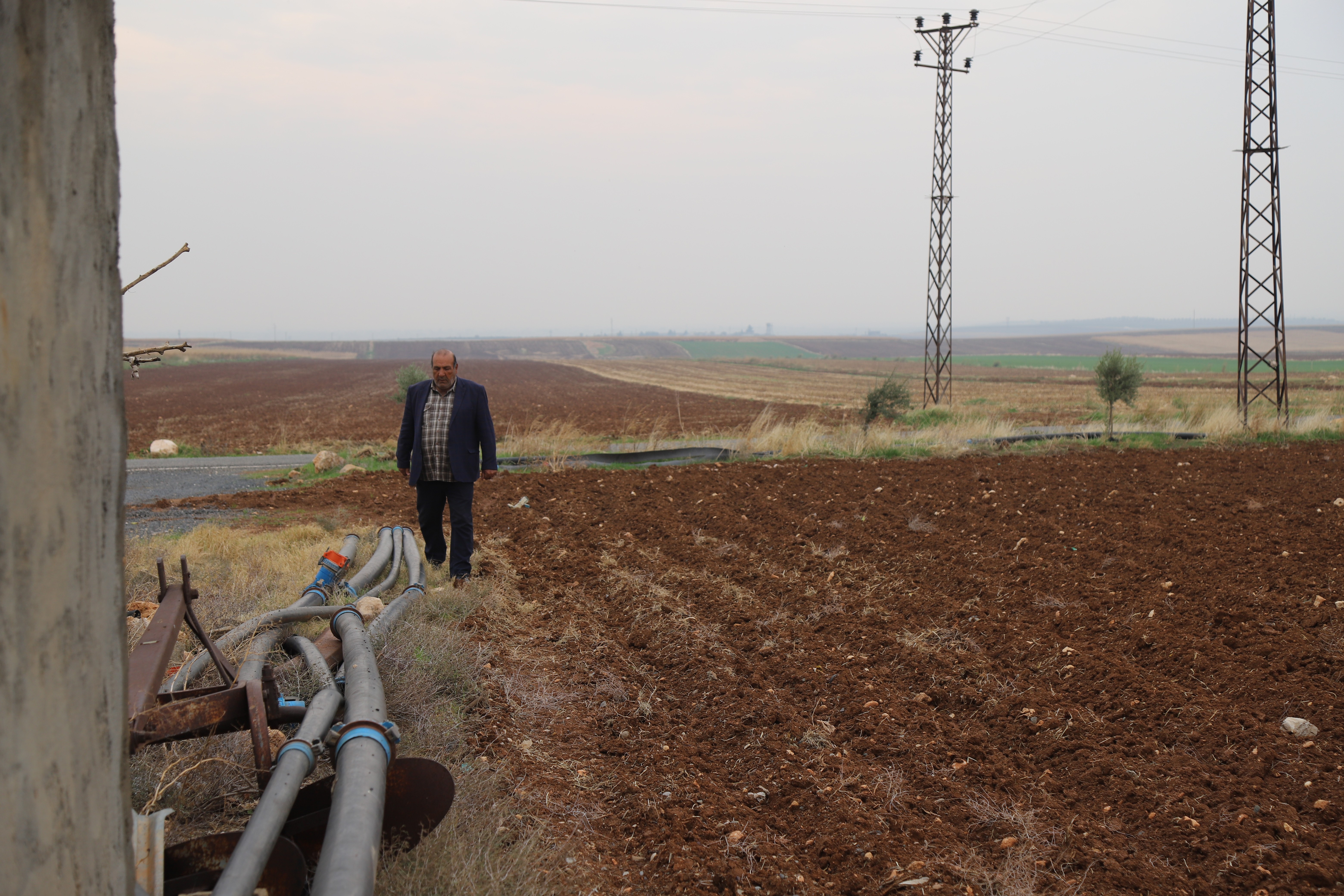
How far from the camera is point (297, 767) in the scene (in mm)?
2902

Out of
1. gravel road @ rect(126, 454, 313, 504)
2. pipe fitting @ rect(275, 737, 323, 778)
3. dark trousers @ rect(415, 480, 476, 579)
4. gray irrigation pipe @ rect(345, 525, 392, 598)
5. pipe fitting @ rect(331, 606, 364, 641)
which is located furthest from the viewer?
gravel road @ rect(126, 454, 313, 504)

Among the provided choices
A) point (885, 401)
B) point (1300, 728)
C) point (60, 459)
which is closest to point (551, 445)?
point (885, 401)

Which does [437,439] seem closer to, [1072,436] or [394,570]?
[394,570]

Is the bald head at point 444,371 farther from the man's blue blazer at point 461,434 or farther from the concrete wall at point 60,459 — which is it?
the concrete wall at point 60,459

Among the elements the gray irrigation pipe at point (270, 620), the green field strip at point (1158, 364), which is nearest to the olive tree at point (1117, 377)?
the gray irrigation pipe at point (270, 620)

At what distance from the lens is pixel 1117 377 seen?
1988 cm

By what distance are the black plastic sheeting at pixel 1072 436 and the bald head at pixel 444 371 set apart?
39.9 ft

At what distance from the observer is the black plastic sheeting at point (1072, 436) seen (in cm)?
1731

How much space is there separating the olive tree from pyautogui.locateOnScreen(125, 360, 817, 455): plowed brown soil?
8661 millimetres

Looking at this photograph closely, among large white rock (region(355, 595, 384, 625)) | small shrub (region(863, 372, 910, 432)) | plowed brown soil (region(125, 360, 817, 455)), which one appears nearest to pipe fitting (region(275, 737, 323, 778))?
large white rock (region(355, 595, 384, 625))

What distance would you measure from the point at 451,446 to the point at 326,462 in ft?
31.1

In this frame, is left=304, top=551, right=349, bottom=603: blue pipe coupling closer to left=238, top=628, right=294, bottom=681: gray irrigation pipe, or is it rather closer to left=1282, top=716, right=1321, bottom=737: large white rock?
left=238, top=628, right=294, bottom=681: gray irrigation pipe

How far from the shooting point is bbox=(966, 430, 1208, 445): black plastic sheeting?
17.3 meters

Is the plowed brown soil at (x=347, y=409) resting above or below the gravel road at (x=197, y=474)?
above
